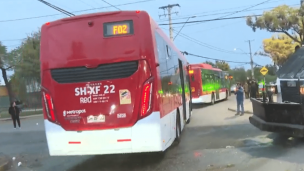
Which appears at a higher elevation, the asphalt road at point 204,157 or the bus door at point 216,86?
the bus door at point 216,86

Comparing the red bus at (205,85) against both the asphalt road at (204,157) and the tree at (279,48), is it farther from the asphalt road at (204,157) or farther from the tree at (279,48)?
the tree at (279,48)

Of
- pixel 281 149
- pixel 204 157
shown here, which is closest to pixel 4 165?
pixel 204 157

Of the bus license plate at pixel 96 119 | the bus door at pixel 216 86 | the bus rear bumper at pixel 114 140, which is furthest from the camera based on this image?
the bus door at pixel 216 86

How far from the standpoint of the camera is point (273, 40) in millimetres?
53375

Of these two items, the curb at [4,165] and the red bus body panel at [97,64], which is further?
the curb at [4,165]

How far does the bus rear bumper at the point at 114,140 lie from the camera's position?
7465mm

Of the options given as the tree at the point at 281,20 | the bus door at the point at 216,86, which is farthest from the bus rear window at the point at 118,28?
the tree at the point at 281,20

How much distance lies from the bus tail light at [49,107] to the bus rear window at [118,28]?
5.98 ft

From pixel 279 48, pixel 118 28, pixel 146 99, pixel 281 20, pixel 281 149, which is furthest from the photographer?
pixel 279 48

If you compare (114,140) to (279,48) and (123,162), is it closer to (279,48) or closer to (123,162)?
(123,162)

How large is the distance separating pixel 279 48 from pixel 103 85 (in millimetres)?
48749

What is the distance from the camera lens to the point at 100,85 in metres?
7.62

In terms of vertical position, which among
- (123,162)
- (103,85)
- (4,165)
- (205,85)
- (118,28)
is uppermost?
(118,28)

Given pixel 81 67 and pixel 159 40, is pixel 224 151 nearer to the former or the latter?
pixel 159 40
